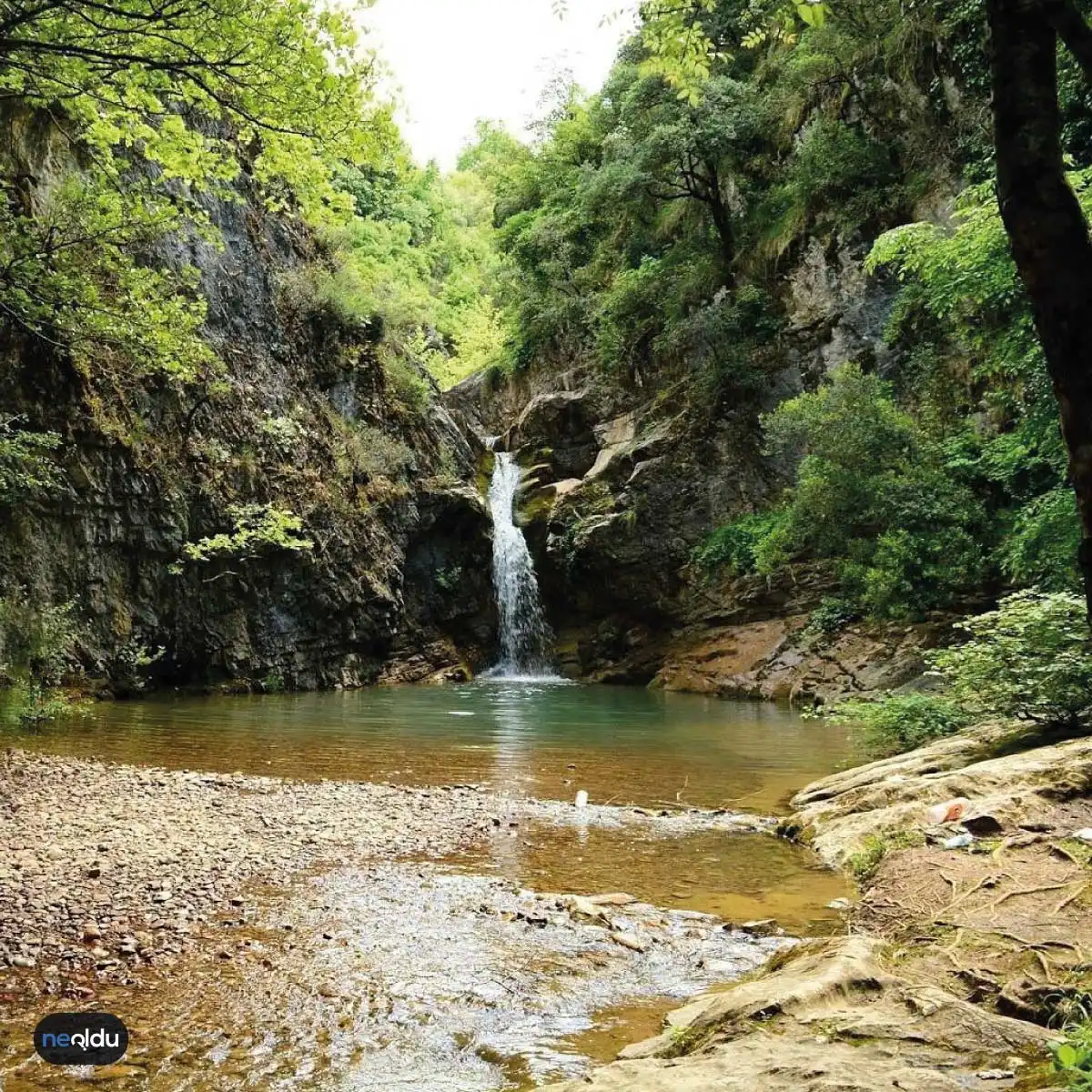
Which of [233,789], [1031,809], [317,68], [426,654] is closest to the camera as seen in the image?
[1031,809]

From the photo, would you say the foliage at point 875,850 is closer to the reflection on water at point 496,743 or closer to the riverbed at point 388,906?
the riverbed at point 388,906

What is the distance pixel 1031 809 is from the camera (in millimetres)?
5328

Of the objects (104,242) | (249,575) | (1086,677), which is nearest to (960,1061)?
(1086,677)

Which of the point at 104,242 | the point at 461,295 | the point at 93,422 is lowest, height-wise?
the point at 93,422

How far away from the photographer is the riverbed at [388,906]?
3.25 metres

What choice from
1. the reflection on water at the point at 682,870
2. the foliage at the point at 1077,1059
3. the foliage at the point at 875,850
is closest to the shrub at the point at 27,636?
the reflection on water at the point at 682,870

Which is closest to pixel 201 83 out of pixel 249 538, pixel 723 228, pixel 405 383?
pixel 249 538

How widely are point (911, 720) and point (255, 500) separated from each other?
49.8 ft

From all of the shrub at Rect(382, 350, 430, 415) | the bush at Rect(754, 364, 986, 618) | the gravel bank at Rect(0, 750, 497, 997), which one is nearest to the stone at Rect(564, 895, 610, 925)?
the gravel bank at Rect(0, 750, 497, 997)

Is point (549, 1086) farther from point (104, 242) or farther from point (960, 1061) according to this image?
point (104, 242)

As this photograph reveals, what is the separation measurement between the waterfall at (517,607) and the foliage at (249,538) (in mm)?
8385

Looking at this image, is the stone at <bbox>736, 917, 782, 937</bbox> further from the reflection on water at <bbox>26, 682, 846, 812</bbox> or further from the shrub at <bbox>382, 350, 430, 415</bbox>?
the shrub at <bbox>382, 350, 430, 415</bbox>

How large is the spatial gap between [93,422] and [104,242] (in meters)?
7.01

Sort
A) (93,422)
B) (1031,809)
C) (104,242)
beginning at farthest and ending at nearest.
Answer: (93,422), (104,242), (1031,809)
